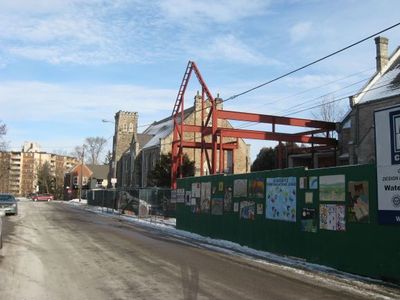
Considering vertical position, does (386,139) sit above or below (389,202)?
above

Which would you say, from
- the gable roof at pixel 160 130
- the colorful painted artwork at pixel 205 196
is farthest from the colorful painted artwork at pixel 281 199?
the gable roof at pixel 160 130

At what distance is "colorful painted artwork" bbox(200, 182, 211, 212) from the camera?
68.2 feet

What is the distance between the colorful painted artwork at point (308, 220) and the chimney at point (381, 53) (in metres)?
24.7

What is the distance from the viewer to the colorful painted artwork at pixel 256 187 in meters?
16.4

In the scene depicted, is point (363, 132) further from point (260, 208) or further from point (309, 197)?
point (309, 197)

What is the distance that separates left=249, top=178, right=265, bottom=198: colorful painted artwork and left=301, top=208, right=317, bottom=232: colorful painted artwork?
2645 millimetres

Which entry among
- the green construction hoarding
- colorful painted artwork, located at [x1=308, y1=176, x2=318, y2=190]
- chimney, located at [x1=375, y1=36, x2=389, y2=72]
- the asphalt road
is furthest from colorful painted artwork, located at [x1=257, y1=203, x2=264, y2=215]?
chimney, located at [x1=375, y1=36, x2=389, y2=72]

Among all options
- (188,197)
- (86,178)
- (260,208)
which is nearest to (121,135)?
(86,178)

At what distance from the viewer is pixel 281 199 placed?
1498 centimetres

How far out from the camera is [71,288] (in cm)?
884

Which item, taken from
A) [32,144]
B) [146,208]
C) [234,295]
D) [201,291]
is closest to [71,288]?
[201,291]

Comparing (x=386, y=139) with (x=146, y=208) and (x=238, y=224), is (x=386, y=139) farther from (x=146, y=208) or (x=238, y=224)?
(x=146, y=208)

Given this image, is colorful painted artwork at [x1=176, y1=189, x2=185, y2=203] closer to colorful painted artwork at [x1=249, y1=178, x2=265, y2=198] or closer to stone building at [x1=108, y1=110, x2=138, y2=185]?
colorful painted artwork at [x1=249, y1=178, x2=265, y2=198]

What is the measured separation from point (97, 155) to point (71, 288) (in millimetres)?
127582
